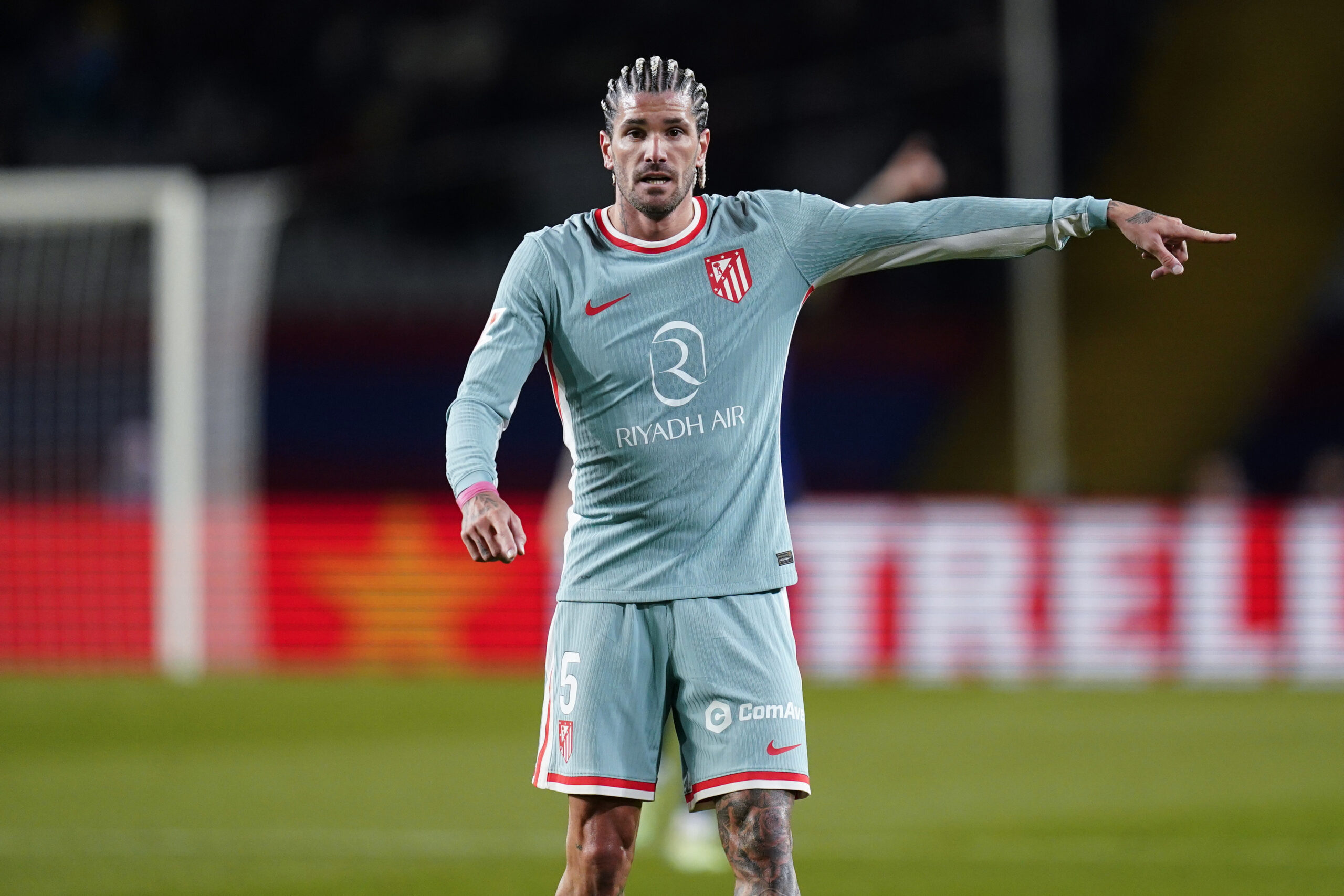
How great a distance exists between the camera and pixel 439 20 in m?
24.4

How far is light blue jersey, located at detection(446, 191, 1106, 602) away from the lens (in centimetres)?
418

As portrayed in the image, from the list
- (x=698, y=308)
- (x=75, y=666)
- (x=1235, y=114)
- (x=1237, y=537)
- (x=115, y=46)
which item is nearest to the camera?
(x=698, y=308)

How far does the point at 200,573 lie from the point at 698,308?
11.3 metres

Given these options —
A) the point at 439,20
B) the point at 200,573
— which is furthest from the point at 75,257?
the point at 439,20

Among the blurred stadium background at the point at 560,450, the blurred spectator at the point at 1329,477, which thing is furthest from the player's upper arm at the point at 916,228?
the blurred spectator at the point at 1329,477

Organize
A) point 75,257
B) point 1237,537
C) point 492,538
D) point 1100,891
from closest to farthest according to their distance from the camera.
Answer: point 492,538 < point 1100,891 < point 1237,537 < point 75,257

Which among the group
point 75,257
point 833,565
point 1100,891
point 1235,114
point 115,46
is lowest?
point 1100,891

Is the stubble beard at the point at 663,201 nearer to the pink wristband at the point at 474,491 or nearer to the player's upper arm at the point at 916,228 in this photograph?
the player's upper arm at the point at 916,228

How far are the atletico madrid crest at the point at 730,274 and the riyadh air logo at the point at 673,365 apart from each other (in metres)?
0.12

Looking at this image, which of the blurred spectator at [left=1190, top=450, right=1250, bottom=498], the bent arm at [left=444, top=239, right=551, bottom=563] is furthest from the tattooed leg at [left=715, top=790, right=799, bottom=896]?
the blurred spectator at [left=1190, top=450, right=1250, bottom=498]

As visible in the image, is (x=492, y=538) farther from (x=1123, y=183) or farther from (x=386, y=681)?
(x=1123, y=183)

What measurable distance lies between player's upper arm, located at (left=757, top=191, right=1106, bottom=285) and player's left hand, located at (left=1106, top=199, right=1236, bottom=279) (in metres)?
0.07

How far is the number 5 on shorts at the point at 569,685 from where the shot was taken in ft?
13.9

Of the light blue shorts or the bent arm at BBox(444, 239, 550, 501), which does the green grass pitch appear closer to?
the light blue shorts
